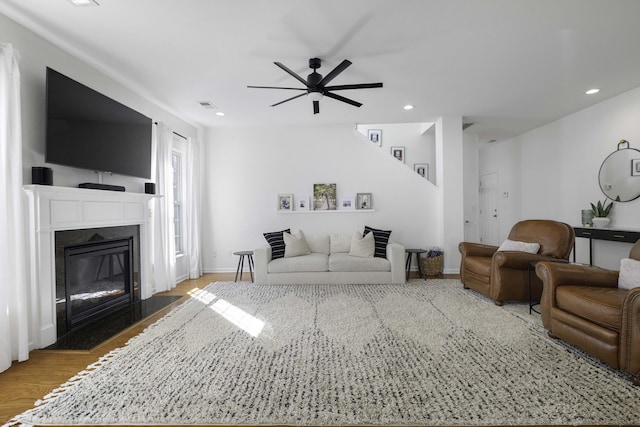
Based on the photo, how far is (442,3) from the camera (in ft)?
7.11

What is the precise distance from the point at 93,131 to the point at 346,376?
333 cm

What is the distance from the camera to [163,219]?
416 cm

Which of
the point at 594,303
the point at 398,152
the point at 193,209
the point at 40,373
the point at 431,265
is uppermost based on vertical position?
the point at 398,152

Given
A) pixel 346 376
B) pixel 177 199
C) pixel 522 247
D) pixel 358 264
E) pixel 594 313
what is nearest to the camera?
pixel 346 376

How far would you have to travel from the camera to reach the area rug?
160cm

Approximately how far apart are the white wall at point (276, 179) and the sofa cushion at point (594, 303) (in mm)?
3036

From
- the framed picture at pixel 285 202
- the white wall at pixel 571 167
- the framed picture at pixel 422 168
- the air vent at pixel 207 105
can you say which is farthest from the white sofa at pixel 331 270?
the white wall at pixel 571 167

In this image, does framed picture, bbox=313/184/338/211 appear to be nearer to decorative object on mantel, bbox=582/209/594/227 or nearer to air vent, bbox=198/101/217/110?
air vent, bbox=198/101/217/110

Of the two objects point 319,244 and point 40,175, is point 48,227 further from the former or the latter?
point 319,244

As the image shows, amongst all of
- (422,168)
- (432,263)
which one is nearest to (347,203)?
(432,263)

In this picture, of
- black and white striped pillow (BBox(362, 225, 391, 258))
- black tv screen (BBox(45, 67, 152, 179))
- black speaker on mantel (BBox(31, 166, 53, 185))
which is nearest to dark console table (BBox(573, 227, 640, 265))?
black and white striped pillow (BBox(362, 225, 391, 258))

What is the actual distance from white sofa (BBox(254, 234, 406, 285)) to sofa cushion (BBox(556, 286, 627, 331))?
2.15 metres

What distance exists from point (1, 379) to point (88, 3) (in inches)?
109

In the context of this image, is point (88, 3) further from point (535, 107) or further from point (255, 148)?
point (535, 107)
